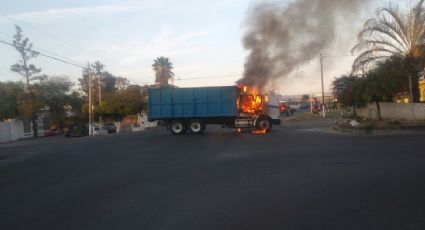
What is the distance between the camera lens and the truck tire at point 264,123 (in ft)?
98.9

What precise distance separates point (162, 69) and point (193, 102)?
210 ft

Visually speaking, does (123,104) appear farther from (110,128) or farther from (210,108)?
(210,108)


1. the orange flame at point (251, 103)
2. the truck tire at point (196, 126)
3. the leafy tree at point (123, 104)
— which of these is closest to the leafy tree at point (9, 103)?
the leafy tree at point (123, 104)

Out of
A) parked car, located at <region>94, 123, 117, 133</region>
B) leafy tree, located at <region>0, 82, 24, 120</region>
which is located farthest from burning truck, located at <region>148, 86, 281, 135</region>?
leafy tree, located at <region>0, 82, 24, 120</region>

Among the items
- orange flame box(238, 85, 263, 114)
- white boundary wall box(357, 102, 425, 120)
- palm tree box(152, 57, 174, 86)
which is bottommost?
white boundary wall box(357, 102, 425, 120)

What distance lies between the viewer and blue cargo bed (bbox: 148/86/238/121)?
30109 millimetres

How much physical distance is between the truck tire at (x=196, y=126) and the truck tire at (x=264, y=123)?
3342 mm

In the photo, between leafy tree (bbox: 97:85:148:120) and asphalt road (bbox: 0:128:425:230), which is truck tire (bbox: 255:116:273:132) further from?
leafy tree (bbox: 97:85:148:120)

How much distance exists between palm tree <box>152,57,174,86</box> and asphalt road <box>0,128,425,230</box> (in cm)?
7563

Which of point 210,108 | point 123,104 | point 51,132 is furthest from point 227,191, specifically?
point 123,104

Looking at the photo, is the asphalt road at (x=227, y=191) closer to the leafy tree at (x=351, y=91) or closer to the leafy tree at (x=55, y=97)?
the leafy tree at (x=351, y=91)

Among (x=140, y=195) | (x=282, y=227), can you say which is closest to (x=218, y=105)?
(x=140, y=195)

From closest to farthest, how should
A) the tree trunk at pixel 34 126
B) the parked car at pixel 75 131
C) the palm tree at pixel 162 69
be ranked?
the parked car at pixel 75 131 → the tree trunk at pixel 34 126 → the palm tree at pixel 162 69

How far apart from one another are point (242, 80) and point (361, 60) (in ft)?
24.5
